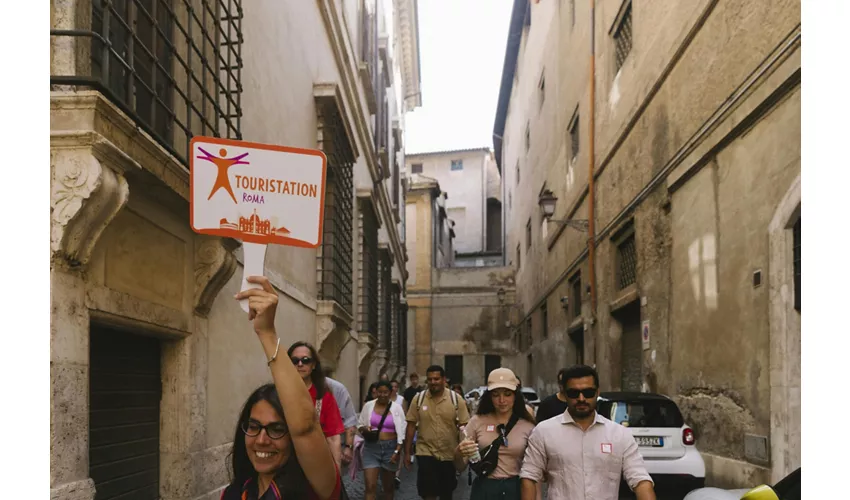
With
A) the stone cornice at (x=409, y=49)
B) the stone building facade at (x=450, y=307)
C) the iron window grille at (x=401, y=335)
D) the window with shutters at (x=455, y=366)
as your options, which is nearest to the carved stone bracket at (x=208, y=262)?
the iron window grille at (x=401, y=335)

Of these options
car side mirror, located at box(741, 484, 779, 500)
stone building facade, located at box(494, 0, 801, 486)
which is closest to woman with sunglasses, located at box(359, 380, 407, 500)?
stone building facade, located at box(494, 0, 801, 486)

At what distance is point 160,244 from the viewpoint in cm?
557

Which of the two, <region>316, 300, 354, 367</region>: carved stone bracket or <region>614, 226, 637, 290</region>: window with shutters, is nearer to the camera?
<region>316, 300, 354, 367</region>: carved stone bracket

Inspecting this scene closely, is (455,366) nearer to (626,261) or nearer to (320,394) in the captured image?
(626,261)

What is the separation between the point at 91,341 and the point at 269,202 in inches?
101

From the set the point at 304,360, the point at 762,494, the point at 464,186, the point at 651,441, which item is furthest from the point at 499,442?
the point at 464,186

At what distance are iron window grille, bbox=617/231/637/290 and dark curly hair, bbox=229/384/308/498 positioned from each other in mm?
10890

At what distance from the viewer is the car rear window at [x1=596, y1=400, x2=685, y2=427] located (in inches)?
343

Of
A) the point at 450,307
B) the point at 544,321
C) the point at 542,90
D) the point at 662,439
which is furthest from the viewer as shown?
the point at 450,307

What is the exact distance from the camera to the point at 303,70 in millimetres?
10586

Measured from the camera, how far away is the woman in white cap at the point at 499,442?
4754 millimetres

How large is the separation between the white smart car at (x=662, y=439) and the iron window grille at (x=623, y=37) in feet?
23.2

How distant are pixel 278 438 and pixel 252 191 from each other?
3.20ft

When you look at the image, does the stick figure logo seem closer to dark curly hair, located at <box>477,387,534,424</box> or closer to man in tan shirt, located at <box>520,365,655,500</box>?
man in tan shirt, located at <box>520,365,655,500</box>
